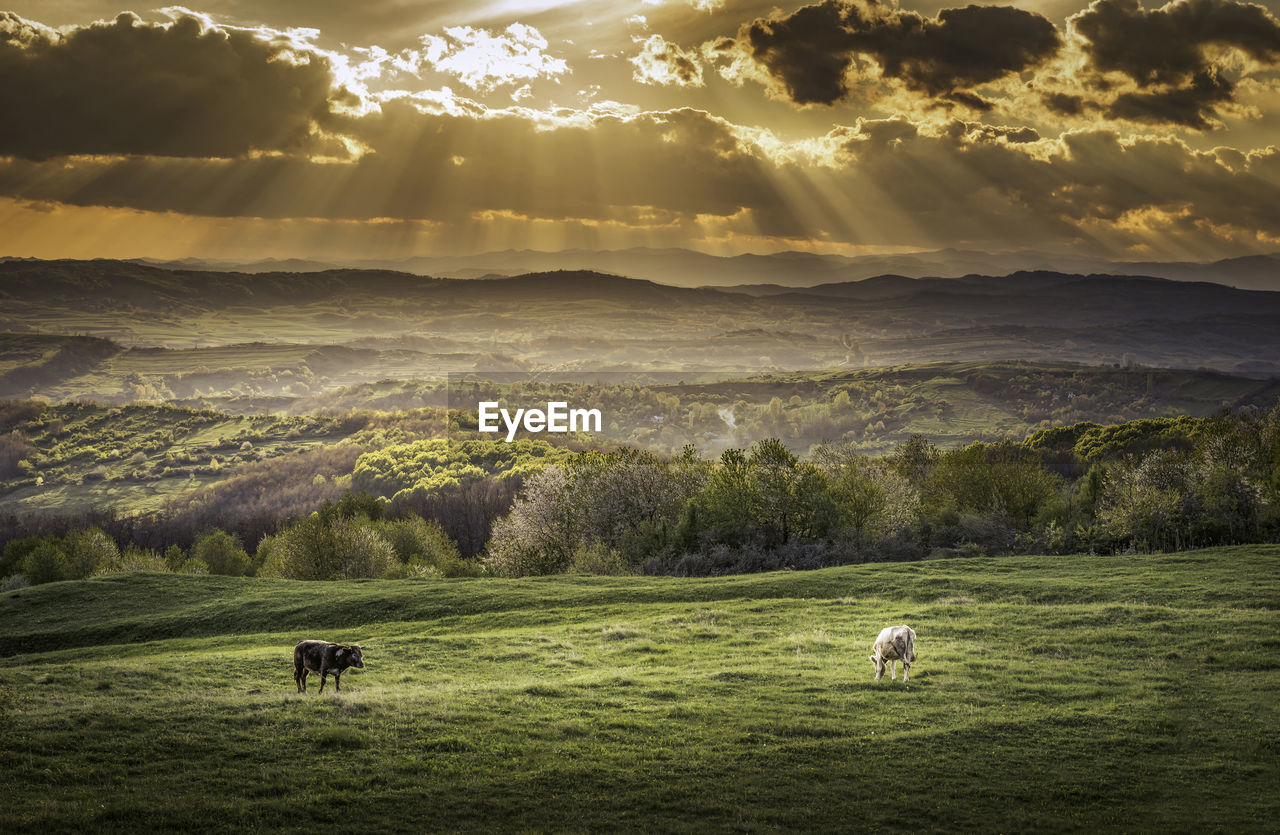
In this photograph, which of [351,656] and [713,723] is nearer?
[713,723]

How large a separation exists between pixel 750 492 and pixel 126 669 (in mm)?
50647

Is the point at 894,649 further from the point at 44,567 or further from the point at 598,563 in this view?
the point at 44,567

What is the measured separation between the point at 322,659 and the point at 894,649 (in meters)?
18.5

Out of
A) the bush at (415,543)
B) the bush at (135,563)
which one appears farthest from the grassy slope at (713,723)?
the bush at (135,563)

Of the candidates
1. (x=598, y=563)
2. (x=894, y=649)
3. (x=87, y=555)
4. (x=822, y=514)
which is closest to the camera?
(x=894, y=649)

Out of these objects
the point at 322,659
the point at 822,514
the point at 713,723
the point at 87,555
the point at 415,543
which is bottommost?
the point at 87,555

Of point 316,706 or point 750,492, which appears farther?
point 750,492

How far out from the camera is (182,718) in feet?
72.2

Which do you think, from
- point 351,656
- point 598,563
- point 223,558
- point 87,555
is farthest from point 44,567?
point 351,656

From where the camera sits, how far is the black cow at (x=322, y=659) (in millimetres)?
25797

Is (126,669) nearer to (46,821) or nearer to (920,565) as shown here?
(46,821)

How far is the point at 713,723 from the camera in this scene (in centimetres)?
2352

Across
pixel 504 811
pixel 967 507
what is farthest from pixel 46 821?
pixel 967 507

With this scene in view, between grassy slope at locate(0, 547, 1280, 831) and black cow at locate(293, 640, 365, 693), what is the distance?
857 millimetres
